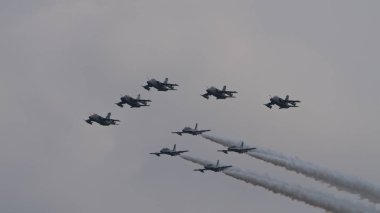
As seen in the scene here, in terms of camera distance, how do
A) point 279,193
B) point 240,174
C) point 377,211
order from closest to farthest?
1. point 377,211
2. point 279,193
3. point 240,174

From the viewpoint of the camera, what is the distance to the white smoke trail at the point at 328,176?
17425 centimetres

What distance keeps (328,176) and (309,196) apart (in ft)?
20.7

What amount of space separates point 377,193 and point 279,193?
20.9 meters

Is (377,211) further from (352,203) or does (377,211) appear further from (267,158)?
(267,158)

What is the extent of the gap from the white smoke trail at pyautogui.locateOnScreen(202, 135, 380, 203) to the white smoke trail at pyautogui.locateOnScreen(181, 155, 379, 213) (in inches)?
118

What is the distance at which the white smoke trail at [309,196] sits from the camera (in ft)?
566

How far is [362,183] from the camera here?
176m

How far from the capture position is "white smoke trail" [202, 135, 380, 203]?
174250mm

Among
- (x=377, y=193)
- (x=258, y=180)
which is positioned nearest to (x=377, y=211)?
(x=377, y=193)

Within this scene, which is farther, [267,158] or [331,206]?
[267,158]

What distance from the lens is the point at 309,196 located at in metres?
179

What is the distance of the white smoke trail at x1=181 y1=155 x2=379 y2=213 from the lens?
173m

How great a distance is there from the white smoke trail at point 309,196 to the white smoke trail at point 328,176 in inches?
118

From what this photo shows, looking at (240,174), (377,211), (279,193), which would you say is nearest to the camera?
(377,211)
